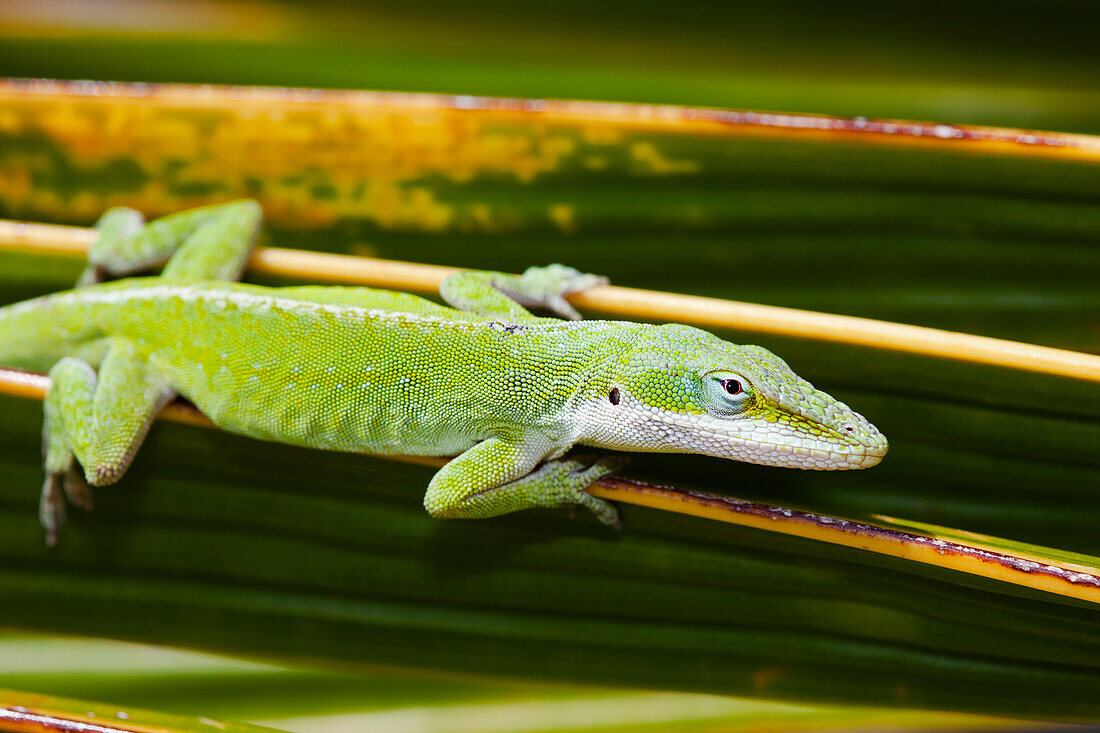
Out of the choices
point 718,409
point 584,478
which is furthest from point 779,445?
point 584,478

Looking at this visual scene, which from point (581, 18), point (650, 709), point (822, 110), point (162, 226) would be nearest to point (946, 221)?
point (822, 110)

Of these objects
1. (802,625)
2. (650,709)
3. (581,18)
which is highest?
(581,18)

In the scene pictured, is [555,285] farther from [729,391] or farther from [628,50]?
[628,50]

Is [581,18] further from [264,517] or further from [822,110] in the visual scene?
[264,517]

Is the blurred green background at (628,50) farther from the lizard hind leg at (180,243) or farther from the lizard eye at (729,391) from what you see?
the lizard eye at (729,391)

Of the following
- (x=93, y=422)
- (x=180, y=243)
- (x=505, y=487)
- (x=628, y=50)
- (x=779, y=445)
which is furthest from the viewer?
(x=628, y=50)

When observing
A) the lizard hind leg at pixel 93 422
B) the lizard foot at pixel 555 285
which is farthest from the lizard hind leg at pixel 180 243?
the lizard foot at pixel 555 285
